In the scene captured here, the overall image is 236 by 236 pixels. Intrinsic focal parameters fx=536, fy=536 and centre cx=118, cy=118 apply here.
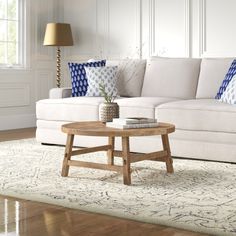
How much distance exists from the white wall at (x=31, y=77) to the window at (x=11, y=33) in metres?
0.11

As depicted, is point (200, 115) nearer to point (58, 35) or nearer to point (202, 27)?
point (202, 27)

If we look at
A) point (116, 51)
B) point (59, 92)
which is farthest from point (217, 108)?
point (116, 51)

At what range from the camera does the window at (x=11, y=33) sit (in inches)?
263

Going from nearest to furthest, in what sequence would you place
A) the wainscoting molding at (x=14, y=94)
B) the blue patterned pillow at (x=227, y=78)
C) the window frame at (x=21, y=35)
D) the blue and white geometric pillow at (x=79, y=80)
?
1. the blue patterned pillow at (x=227, y=78)
2. the blue and white geometric pillow at (x=79, y=80)
3. the wainscoting molding at (x=14, y=94)
4. the window frame at (x=21, y=35)

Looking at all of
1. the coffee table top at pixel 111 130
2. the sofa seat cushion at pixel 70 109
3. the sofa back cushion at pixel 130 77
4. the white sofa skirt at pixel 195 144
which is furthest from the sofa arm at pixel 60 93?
the coffee table top at pixel 111 130

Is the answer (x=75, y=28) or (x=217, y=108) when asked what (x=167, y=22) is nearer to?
(x=75, y=28)

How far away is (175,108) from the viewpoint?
4422 mm

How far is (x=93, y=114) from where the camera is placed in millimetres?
4863

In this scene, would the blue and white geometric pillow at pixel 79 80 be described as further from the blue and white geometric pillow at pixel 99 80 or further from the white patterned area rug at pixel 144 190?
the white patterned area rug at pixel 144 190

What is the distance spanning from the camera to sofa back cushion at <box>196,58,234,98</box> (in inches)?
197

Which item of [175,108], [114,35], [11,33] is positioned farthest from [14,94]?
[175,108]

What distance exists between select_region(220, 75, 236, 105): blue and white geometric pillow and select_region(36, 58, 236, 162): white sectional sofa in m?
0.08

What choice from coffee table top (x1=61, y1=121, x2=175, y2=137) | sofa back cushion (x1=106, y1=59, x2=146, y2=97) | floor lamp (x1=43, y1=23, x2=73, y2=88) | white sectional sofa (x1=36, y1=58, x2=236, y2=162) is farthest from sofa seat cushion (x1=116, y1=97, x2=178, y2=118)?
floor lamp (x1=43, y1=23, x2=73, y2=88)

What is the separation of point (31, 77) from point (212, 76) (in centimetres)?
289
